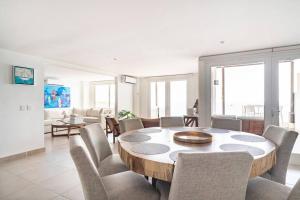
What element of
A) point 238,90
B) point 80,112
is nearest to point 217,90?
point 238,90

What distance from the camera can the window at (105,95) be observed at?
8.84m

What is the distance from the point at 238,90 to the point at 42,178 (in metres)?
4.18

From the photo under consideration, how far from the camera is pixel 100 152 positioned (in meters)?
2.11

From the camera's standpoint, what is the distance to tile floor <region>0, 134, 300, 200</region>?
86.1 inches

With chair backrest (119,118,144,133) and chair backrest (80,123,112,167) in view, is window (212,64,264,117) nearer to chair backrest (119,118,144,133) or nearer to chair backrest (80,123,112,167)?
chair backrest (119,118,144,133)

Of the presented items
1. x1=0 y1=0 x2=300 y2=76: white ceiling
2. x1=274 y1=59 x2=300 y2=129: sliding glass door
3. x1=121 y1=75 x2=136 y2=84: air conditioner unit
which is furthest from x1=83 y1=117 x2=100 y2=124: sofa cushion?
x1=274 y1=59 x2=300 y2=129: sliding glass door

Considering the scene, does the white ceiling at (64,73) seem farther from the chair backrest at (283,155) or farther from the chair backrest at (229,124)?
the chair backrest at (283,155)

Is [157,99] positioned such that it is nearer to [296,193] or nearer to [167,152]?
[167,152]

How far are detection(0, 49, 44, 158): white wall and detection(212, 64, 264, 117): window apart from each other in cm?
400

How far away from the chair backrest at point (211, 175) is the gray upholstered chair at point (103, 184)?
44 cm

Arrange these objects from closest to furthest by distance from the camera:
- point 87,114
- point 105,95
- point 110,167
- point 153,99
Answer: point 110,167 → point 153,99 → point 87,114 → point 105,95

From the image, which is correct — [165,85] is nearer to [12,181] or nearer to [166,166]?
[12,181]

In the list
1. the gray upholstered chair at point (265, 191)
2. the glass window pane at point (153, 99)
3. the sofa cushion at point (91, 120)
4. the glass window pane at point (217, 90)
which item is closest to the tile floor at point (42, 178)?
the gray upholstered chair at point (265, 191)

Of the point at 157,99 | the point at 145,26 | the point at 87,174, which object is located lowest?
the point at 87,174
